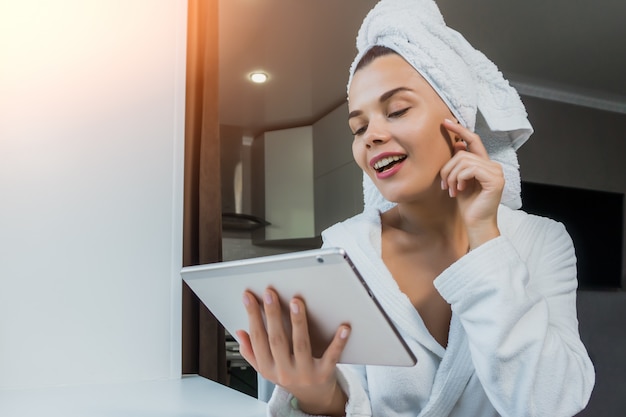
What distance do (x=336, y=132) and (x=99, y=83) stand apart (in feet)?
1.78

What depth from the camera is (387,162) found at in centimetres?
84

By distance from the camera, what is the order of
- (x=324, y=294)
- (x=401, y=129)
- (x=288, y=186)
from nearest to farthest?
(x=324, y=294), (x=401, y=129), (x=288, y=186)

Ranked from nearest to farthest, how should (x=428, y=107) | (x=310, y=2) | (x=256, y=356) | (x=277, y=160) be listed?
1. (x=256, y=356)
2. (x=428, y=107)
3. (x=310, y=2)
4. (x=277, y=160)

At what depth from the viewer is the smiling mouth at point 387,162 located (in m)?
0.82

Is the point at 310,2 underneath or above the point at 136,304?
above

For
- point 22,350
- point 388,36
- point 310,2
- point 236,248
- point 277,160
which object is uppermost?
point 310,2

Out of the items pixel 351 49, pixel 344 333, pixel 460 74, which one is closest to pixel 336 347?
pixel 344 333

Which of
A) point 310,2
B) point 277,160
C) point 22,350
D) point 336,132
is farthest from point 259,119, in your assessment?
point 22,350

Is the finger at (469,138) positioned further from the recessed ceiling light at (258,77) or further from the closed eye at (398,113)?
the recessed ceiling light at (258,77)

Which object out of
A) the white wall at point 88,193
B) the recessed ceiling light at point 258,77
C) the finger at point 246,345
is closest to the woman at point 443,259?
the finger at point 246,345

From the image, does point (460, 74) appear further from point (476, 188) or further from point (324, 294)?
point (324, 294)

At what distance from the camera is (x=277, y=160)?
8.38 ft

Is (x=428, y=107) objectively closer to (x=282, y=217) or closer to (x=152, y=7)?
(x=152, y=7)

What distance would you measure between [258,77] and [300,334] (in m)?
1.59
